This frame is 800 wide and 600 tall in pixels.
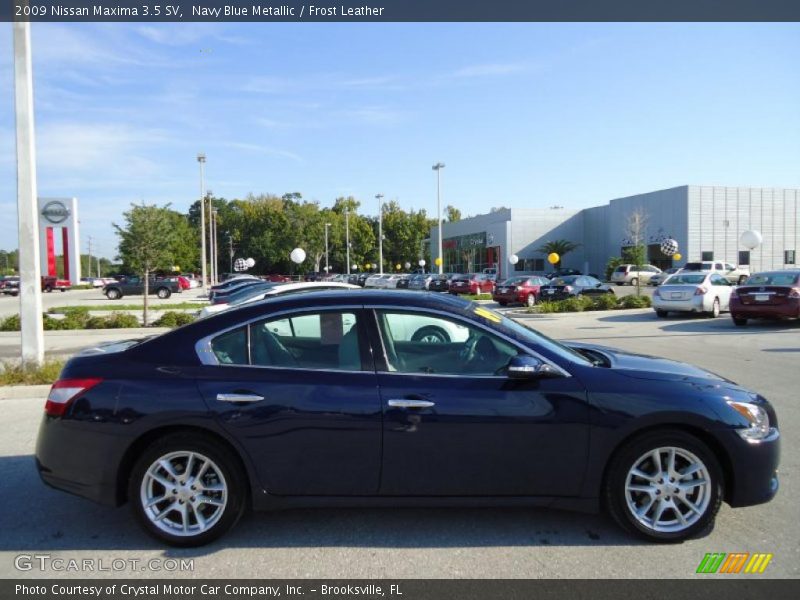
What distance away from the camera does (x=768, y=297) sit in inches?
617

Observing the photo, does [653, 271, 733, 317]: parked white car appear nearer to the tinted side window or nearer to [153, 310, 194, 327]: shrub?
[153, 310, 194, 327]: shrub

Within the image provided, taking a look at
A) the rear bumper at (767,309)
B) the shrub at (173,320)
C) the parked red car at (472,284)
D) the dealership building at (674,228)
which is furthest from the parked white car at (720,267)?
the shrub at (173,320)

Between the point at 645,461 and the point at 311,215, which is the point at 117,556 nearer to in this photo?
the point at 645,461

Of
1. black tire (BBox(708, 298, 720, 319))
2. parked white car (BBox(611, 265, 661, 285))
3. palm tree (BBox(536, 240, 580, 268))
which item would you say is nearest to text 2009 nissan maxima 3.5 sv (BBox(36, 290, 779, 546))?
black tire (BBox(708, 298, 720, 319))

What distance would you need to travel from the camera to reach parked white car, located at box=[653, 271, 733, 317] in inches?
738

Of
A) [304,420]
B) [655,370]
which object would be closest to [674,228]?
[655,370]

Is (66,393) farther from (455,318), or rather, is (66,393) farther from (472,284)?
(472,284)

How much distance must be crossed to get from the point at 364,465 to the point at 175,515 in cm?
123

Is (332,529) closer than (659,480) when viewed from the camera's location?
No

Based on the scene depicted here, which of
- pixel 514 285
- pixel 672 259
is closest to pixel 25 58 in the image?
pixel 514 285

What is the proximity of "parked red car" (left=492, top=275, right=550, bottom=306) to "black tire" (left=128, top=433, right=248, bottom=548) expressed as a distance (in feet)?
77.3

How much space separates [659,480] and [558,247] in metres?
59.5

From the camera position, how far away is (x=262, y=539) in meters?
3.89

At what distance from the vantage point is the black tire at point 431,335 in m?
4.29
